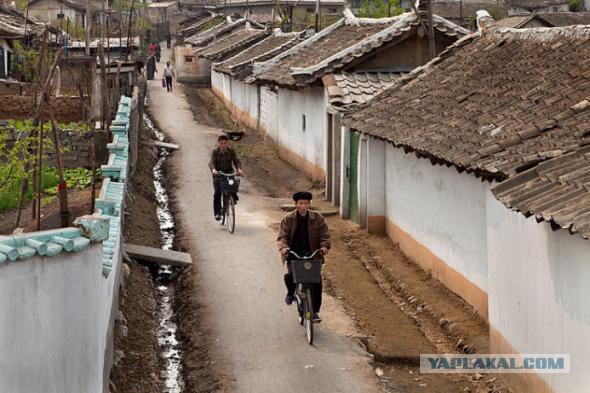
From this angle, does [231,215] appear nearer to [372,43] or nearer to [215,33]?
[372,43]

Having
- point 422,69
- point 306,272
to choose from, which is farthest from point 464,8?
point 306,272

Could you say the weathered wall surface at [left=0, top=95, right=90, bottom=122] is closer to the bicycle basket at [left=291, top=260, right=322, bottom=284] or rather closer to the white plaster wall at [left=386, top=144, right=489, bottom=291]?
the white plaster wall at [left=386, top=144, right=489, bottom=291]

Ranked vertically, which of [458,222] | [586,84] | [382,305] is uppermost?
[586,84]

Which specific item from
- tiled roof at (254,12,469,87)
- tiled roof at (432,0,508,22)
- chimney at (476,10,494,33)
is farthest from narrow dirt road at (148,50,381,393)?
tiled roof at (432,0,508,22)

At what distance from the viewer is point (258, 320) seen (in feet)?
42.4

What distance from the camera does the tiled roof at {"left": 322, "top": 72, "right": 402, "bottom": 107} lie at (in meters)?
20.6

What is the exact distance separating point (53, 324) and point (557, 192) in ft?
14.3

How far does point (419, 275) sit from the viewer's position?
15508 millimetres

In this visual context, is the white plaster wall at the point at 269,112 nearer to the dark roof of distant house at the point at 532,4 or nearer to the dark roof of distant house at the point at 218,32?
the dark roof of distant house at the point at 218,32

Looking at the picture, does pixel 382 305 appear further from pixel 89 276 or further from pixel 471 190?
pixel 89 276

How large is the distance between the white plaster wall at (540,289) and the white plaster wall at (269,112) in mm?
20469

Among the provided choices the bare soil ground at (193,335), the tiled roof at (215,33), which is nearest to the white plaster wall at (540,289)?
the bare soil ground at (193,335)

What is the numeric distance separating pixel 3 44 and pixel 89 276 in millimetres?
29972

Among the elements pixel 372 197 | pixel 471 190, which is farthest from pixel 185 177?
pixel 471 190
